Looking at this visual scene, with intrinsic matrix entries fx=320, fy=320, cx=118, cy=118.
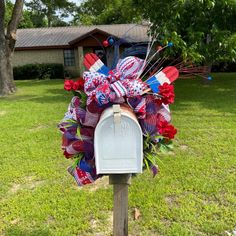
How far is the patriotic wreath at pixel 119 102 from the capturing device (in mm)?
2025

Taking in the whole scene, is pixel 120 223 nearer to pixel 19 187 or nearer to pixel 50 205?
pixel 50 205

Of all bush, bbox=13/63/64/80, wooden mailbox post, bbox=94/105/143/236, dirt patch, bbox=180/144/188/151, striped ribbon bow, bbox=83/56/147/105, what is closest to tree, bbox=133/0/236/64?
dirt patch, bbox=180/144/188/151

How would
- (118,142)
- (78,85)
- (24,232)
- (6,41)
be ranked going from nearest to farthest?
1. (118,142)
2. (78,85)
3. (24,232)
4. (6,41)

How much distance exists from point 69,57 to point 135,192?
1955cm

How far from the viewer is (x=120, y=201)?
7.49 ft

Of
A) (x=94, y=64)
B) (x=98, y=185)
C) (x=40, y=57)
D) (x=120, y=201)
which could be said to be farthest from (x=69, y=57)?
(x=120, y=201)

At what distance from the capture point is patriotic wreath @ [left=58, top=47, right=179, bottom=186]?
2.03m

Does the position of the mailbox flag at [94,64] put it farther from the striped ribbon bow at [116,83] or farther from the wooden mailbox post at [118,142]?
the wooden mailbox post at [118,142]

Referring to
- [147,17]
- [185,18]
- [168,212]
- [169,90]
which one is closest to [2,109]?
[147,17]

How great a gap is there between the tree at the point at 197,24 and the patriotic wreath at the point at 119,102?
5.65 meters

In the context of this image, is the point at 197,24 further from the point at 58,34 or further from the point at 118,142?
the point at 58,34

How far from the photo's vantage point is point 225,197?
350 centimetres

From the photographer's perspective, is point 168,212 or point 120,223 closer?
point 120,223

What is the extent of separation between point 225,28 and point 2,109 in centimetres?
689
